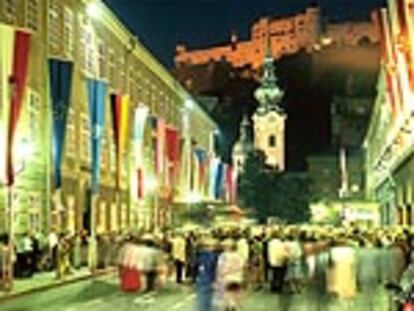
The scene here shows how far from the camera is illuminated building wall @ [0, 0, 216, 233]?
142 feet

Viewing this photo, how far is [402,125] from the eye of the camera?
166ft

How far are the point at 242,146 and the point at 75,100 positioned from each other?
394 feet

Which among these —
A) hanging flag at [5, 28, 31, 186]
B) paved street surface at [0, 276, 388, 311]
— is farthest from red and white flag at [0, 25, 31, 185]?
paved street surface at [0, 276, 388, 311]

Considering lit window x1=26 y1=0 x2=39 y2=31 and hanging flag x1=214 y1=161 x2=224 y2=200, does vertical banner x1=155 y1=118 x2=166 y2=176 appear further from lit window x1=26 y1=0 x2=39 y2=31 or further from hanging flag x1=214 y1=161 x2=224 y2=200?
hanging flag x1=214 y1=161 x2=224 y2=200

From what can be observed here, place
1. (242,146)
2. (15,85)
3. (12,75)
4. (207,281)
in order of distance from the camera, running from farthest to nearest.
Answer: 1. (242,146)
2. (12,75)
3. (15,85)
4. (207,281)

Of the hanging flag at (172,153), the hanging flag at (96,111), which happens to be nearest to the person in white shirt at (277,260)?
the hanging flag at (96,111)

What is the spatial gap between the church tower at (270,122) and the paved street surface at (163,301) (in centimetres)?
13863

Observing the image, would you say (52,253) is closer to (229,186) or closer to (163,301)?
(163,301)

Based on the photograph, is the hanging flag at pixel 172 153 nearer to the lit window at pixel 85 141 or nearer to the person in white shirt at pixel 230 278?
the lit window at pixel 85 141

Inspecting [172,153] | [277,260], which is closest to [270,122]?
[172,153]

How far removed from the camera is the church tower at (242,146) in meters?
163

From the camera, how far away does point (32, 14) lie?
146 feet

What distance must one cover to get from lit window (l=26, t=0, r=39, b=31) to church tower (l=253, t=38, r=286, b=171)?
12835 cm

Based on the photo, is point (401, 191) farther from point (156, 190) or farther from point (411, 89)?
point (411, 89)
